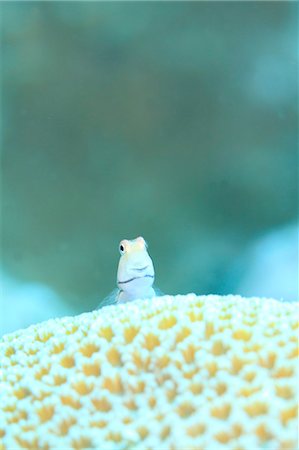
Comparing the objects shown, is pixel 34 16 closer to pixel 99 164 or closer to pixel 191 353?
pixel 99 164

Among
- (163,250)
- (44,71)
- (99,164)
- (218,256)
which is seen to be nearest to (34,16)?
(44,71)

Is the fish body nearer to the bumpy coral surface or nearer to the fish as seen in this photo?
the fish

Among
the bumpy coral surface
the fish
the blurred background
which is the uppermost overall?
the blurred background

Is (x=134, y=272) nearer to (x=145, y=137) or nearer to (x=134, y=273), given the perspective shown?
(x=134, y=273)

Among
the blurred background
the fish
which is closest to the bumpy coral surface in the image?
the fish

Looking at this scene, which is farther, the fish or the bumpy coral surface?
the fish

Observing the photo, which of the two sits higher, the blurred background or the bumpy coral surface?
the blurred background
